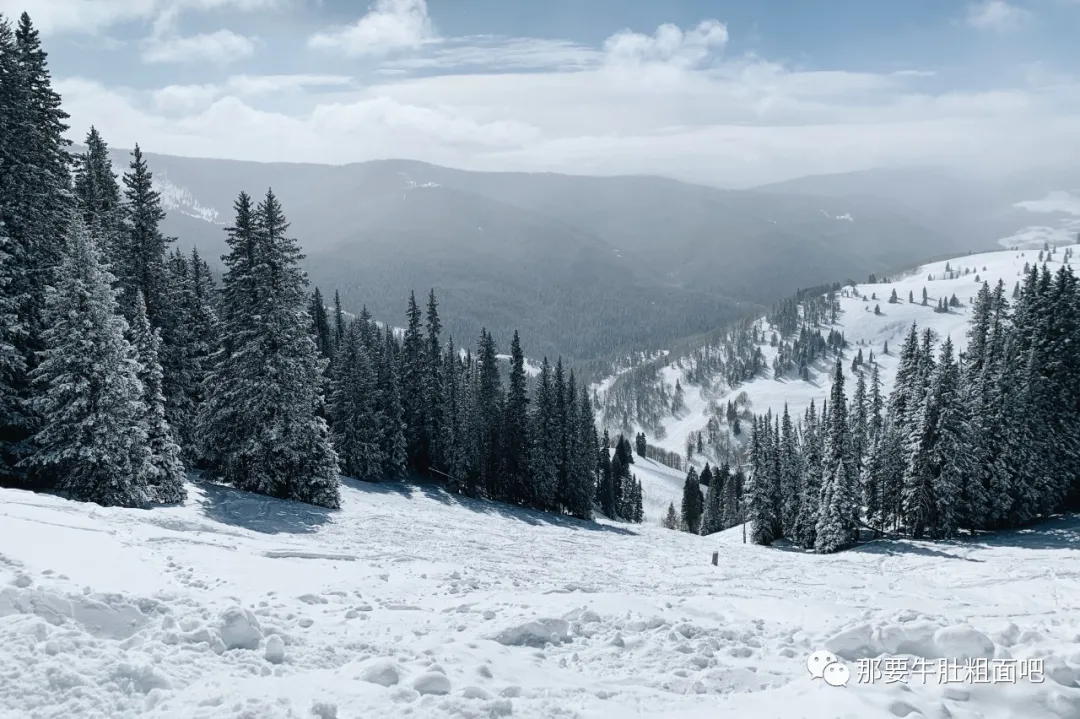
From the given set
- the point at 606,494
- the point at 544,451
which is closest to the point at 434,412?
the point at 544,451

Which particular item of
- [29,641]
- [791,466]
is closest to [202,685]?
[29,641]

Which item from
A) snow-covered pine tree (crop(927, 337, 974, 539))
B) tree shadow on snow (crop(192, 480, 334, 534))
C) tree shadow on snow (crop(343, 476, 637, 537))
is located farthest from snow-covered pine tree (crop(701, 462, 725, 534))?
tree shadow on snow (crop(192, 480, 334, 534))

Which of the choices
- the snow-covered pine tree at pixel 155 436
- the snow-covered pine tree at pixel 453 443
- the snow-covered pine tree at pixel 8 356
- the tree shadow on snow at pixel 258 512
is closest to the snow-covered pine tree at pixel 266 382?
the tree shadow on snow at pixel 258 512

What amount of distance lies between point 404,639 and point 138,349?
21602mm

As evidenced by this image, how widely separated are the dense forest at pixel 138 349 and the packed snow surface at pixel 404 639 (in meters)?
5.33

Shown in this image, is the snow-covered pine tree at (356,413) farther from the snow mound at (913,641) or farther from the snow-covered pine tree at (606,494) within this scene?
the snow-covered pine tree at (606,494)

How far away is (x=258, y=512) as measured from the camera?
24.7 m

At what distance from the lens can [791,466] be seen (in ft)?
185

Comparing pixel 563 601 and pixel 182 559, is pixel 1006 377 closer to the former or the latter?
pixel 563 601

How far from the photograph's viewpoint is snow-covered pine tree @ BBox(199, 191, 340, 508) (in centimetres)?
2909

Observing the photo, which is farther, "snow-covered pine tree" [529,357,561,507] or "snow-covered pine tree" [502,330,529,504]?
"snow-covered pine tree" [502,330,529,504]

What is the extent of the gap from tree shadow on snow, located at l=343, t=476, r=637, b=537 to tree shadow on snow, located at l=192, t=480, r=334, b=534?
42.7 ft

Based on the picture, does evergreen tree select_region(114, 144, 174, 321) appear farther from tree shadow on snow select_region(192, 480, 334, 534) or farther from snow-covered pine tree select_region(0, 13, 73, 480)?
tree shadow on snow select_region(192, 480, 334, 534)

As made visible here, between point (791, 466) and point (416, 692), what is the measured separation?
5370 cm
